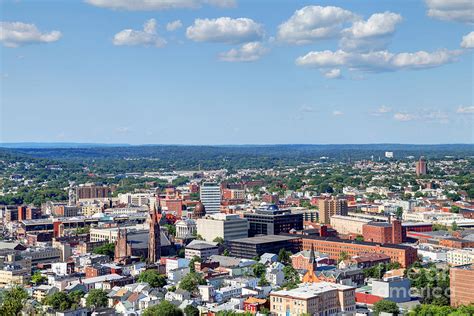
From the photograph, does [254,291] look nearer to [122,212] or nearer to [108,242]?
[108,242]

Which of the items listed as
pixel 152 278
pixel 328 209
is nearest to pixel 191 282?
pixel 152 278

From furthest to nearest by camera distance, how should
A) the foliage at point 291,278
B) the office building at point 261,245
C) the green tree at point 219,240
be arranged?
the green tree at point 219,240 < the office building at point 261,245 < the foliage at point 291,278

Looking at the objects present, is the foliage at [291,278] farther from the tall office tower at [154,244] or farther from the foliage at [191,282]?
the tall office tower at [154,244]

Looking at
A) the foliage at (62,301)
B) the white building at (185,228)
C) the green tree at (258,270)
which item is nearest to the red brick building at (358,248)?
the green tree at (258,270)

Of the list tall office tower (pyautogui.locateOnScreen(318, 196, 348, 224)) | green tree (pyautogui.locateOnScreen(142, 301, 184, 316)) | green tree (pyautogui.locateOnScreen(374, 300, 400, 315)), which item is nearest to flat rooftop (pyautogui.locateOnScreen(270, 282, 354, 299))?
green tree (pyautogui.locateOnScreen(374, 300, 400, 315))

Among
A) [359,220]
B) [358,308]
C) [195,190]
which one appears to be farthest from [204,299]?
[195,190]

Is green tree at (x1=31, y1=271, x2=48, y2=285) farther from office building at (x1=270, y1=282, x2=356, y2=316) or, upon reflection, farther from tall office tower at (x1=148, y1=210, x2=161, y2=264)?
office building at (x1=270, y1=282, x2=356, y2=316)

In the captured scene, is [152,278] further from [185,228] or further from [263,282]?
[185,228]
